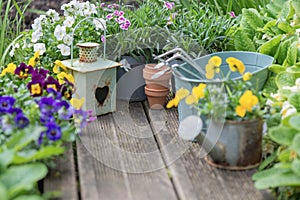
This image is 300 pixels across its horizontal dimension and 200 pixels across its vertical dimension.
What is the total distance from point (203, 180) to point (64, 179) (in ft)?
1.59

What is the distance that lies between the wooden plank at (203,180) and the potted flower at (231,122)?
0.17 feet

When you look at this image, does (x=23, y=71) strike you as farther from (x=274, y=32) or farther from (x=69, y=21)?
(x=274, y=32)

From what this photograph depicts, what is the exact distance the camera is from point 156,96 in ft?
8.57

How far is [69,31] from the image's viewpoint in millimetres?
2746

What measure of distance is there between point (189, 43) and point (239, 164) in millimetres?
827

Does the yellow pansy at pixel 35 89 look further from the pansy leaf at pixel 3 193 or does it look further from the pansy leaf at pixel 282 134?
the pansy leaf at pixel 282 134

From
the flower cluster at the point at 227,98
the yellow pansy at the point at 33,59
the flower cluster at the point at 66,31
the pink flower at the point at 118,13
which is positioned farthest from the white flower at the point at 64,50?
the flower cluster at the point at 227,98

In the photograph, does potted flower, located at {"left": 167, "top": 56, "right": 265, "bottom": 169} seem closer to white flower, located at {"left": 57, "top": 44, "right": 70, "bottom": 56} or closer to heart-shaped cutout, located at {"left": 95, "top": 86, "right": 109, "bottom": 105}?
heart-shaped cutout, located at {"left": 95, "top": 86, "right": 109, "bottom": 105}

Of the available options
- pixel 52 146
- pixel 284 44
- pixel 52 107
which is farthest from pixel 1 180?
pixel 284 44

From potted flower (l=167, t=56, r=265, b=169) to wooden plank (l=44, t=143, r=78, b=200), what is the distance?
1.59ft

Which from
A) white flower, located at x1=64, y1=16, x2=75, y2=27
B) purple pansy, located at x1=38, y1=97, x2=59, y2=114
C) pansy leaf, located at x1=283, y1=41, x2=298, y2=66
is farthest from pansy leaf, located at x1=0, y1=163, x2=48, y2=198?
pansy leaf, located at x1=283, y1=41, x2=298, y2=66

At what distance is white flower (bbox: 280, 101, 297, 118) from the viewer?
204cm

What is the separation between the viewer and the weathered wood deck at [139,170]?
1.90 m

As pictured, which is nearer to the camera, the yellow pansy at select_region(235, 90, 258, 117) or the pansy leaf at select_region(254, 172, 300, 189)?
the pansy leaf at select_region(254, 172, 300, 189)
